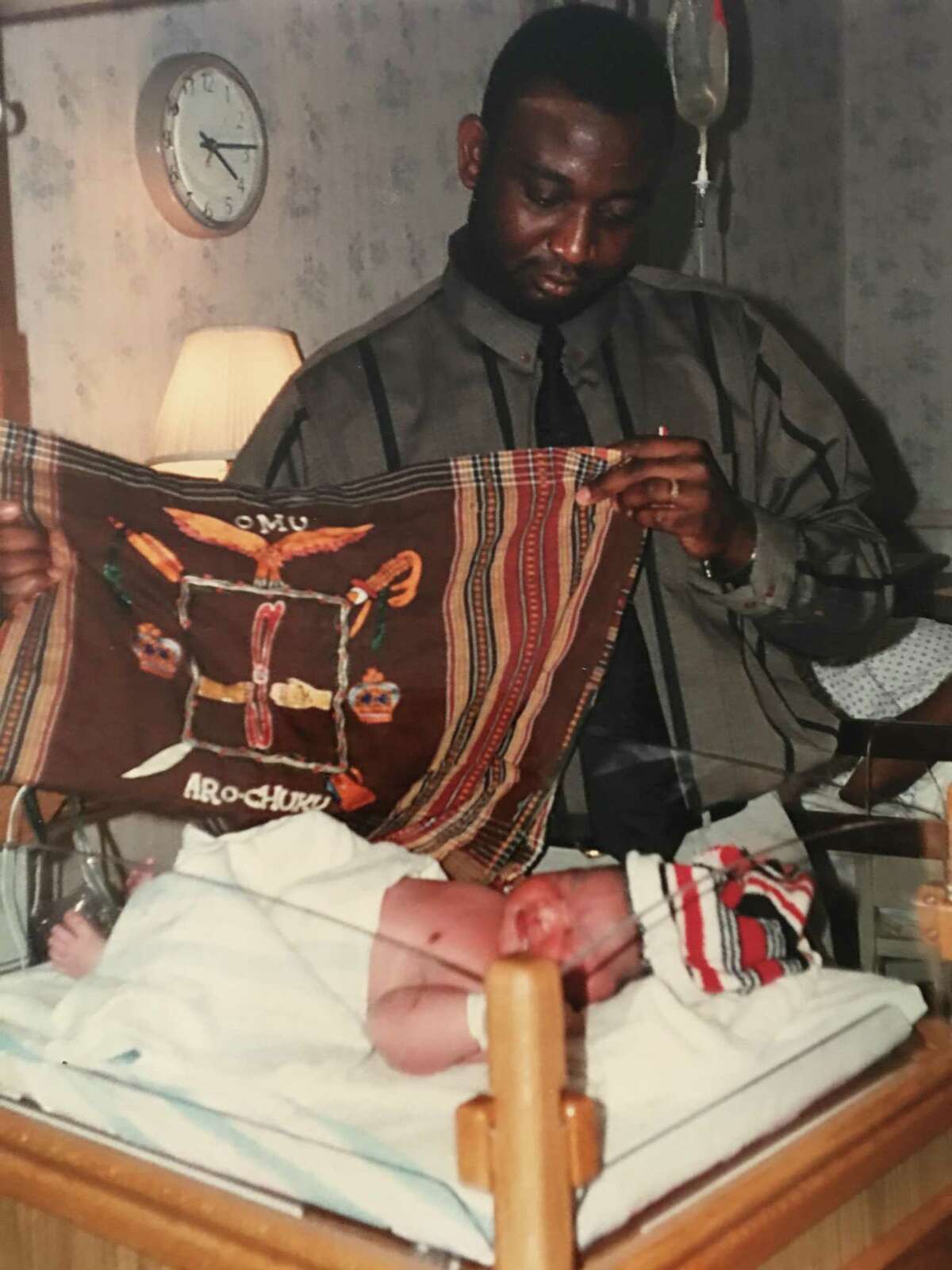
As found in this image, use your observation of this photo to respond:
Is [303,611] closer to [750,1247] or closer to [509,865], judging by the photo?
[509,865]

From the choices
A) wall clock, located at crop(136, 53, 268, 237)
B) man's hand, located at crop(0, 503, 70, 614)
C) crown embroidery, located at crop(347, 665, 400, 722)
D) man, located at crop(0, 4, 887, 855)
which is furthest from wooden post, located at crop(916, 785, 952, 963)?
wall clock, located at crop(136, 53, 268, 237)

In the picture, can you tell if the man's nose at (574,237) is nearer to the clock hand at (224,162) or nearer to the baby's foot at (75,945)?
the clock hand at (224,162)

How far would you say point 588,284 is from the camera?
4.09 feet

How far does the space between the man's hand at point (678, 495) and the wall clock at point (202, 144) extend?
0.41 m

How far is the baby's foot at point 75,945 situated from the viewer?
2.75 feet

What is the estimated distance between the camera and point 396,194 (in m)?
1.31

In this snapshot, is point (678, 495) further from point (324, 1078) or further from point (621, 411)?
point (324, 1078)

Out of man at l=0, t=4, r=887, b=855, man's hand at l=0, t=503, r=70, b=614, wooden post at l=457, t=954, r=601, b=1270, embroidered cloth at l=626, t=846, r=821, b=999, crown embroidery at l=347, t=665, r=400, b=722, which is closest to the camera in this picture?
wooden post at l=457, t=954, r=601, b=1270

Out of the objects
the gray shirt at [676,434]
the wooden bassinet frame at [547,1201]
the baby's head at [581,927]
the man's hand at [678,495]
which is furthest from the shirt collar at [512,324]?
the wooden bassinet frame at [547,1201]

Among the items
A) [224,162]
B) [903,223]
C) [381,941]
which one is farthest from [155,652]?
[903,223]

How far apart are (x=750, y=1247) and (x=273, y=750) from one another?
488mm

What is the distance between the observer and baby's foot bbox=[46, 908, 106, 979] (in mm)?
838

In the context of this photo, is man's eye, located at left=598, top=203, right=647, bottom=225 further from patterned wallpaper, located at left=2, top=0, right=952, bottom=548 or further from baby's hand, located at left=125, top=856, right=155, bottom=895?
baby's hand, located at left=125, top=856, right=155, bottom=895

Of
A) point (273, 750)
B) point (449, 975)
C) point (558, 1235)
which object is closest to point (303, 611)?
point (273, 750)
